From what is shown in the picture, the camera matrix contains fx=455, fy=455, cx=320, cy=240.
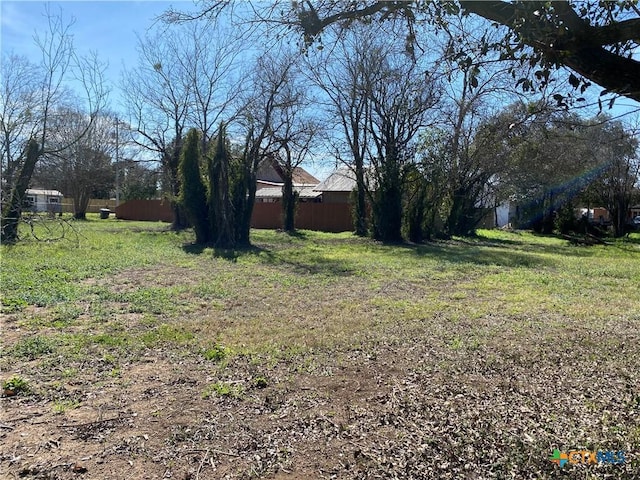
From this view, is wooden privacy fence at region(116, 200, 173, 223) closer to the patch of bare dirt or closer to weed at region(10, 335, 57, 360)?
weed at region(10, 335, 57, 360)

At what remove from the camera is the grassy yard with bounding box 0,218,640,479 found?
2.58 metres

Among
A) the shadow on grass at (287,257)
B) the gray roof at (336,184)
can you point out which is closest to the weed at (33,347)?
the shadow on grass at (287,257)

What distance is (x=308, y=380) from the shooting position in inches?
149

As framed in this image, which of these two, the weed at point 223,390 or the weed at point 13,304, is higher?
the weed at point 13,304

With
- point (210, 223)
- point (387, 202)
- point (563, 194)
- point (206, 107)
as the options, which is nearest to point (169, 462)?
point (210, 223)

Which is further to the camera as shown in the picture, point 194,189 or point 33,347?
point 194,189

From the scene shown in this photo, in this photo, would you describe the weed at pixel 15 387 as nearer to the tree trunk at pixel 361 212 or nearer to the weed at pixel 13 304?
the weed at pixel 13 304

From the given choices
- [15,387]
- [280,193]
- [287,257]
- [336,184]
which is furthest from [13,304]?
[280,193]

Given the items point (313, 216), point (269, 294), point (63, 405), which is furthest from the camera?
point (313, 216)

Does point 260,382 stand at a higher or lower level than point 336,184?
lower

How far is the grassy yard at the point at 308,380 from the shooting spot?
2.58 m

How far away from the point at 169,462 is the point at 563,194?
30.4 meters

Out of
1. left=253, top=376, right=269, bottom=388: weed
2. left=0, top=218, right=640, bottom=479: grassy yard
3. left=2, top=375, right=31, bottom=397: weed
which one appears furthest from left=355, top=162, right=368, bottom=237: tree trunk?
left=2, top=375, right=31, bottom=397: weed

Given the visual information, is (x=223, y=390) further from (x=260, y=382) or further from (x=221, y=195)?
(x=221, y=195)
